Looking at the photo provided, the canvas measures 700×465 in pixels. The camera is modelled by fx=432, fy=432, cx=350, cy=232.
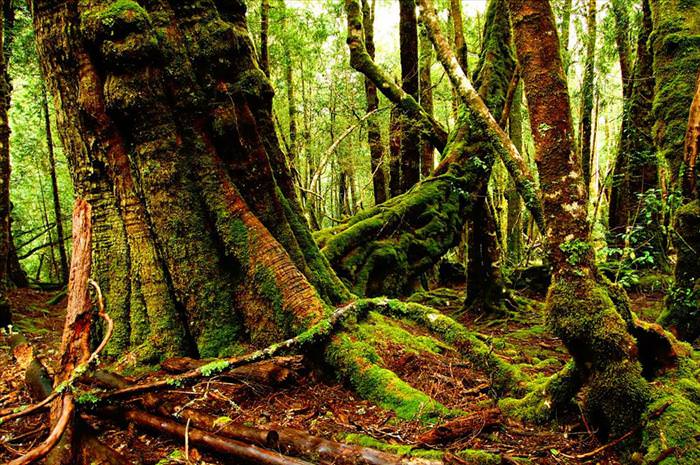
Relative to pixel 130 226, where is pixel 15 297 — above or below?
below

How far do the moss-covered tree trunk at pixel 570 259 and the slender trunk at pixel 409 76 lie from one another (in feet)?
25.2

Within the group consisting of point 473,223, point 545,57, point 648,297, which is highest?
point 545,57

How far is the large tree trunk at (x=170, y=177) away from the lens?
15.1 feet

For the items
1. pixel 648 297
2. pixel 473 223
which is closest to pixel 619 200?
pixel 648 297

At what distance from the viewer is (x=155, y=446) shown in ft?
10.8

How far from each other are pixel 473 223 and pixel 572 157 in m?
6.88

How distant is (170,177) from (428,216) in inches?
215

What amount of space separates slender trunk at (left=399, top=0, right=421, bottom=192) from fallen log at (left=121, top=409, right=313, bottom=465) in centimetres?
901

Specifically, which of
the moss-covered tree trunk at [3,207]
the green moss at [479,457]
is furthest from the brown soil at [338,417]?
the moss-covered tree trunk at [3,207]

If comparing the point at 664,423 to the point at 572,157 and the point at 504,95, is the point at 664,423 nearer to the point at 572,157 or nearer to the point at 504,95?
the point at 572,157

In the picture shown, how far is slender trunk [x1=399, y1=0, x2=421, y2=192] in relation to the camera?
11453 mm

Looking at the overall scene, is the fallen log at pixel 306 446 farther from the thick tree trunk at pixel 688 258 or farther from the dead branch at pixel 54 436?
the thick tree trunk at pixel 688 258

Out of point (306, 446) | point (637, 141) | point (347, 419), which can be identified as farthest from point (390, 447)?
point (637, 141)

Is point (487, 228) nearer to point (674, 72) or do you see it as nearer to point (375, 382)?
point (674, 72)
